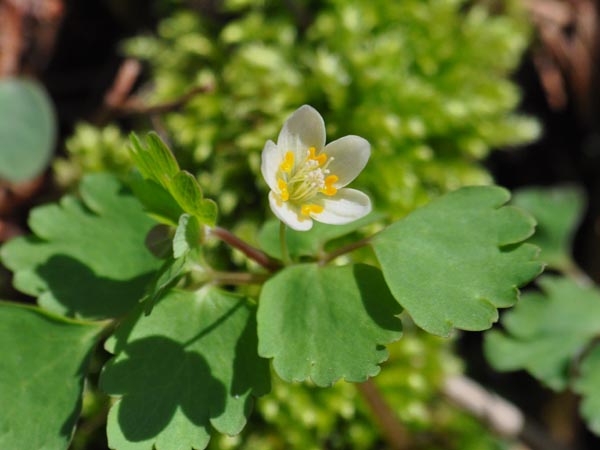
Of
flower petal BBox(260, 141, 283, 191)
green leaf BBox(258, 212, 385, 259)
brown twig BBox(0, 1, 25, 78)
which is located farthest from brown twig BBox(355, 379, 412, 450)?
brown twig BBox(0, 1, 25, 78)

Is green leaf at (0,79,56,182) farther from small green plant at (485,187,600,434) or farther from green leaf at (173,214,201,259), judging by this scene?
small green plant at (485,187,600,434)

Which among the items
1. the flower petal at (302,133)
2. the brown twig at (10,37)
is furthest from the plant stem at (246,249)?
the brown twig at (10,37)

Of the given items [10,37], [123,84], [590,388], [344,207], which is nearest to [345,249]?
[344,207]

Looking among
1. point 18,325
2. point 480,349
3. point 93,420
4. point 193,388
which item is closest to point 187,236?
point 193,388

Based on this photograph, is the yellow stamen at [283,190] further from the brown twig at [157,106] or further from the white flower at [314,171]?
the brown twig at [157,106]

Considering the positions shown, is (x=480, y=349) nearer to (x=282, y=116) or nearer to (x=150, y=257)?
(x=282, y=116)

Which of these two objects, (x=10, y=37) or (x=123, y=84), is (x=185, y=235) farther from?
(x=10, y=37)
